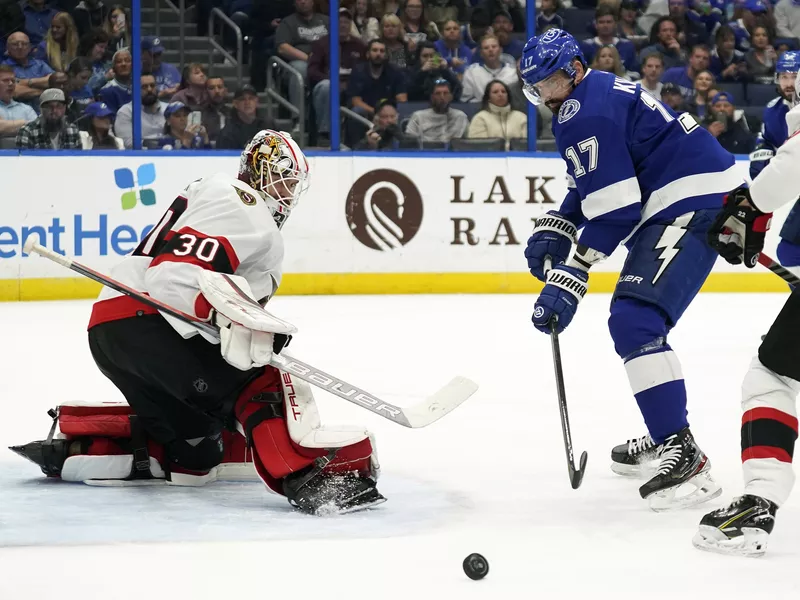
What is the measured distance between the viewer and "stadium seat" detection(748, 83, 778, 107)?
8750mm

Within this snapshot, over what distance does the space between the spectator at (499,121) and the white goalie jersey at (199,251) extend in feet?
17.1

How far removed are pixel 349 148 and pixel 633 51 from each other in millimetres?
2217

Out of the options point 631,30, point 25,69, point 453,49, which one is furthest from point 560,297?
point 631,30

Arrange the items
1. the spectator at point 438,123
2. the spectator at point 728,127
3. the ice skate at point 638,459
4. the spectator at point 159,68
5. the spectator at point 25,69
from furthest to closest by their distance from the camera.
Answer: the spectator at point 728,127 → the spectator at point 438,123 → the spectator at point 159,68 → the spectator at point 25,69 → the ice skate at point 638,459

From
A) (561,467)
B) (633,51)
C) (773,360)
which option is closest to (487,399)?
(561,467)

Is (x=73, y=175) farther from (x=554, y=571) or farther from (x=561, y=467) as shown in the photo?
(x=554, y=571)

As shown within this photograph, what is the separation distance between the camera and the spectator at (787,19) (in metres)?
8.89

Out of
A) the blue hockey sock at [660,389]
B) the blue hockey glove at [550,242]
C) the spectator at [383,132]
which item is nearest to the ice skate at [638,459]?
the blue hockey sock at [660,389]

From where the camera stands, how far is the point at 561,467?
3285 millimetres

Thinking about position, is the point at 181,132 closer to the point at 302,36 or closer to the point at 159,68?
the point at 159,68

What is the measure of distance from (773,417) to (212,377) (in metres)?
1.26

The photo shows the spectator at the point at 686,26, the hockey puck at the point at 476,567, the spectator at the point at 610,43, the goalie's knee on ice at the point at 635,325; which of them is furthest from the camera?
the spectator at the point at 686,26

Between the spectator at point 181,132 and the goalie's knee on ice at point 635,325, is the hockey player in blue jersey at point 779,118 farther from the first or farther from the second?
the spectator at point 181,132

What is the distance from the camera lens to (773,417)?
8.09ft
